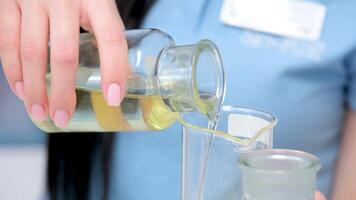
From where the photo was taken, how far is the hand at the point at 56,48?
511 mm

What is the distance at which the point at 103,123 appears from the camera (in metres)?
0.56

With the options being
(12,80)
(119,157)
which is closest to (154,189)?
(119,157)

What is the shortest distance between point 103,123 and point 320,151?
411 millimetres

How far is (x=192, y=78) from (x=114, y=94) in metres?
0.06

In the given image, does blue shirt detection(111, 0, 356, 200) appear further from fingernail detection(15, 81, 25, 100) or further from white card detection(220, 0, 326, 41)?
fingernail detection(15, 81, 25, 100)

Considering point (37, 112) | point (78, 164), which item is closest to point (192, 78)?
point (37, 112)

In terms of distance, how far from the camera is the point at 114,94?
500 millimetres

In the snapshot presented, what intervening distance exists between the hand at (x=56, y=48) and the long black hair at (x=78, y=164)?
1.14 feet

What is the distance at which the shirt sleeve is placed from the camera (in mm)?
818

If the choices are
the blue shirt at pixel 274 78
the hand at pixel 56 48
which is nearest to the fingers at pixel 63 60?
the hand at pixel 56 48

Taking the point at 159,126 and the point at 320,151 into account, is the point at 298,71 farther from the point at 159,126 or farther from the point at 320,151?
the point at 159,126

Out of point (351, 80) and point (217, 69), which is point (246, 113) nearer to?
point (217, 69)

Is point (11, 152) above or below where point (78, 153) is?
below

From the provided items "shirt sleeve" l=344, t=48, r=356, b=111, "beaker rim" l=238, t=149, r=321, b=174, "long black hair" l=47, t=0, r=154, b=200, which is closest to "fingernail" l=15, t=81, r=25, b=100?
"beaker rim" l=238, t=149, r=321, b=174
